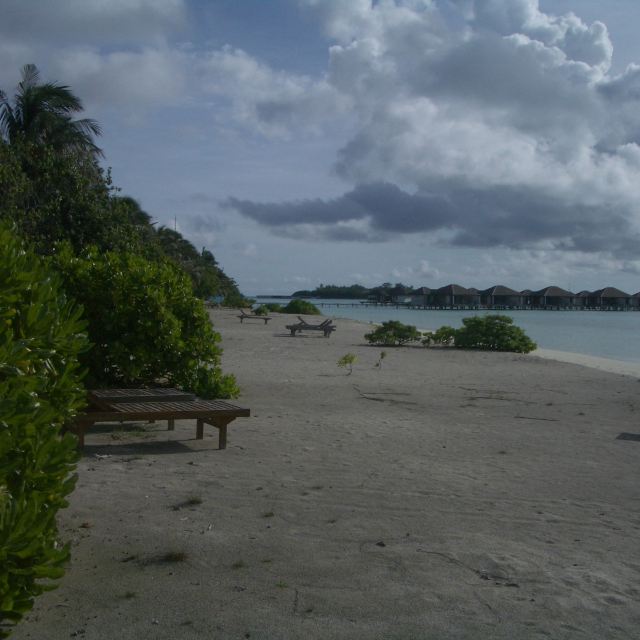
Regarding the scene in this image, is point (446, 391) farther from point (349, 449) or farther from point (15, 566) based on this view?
point (15, 566)

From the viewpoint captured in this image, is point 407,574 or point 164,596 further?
point 407,574

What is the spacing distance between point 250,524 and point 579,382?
12857 millimetres

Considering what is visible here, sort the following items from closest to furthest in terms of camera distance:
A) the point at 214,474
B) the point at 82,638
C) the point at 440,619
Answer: the point at 82,638, the point at 440,619, the point at 214,474

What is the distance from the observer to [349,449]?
26.4 feet

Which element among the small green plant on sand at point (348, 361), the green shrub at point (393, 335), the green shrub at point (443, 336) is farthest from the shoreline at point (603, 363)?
the small green plant on sand at point (348, 361)

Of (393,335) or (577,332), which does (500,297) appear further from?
(393,335)

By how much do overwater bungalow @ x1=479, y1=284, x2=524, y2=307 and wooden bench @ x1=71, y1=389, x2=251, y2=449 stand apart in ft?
455

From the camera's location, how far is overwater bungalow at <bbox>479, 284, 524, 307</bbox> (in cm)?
14275

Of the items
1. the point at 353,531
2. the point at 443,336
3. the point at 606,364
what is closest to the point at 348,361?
the point at 353,531

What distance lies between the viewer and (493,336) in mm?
26391

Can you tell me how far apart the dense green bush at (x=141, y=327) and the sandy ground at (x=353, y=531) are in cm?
86

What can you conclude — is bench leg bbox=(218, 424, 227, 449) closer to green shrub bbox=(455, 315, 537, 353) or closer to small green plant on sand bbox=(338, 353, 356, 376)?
small green plant on sand bbox=(338, 353, 356, 376)

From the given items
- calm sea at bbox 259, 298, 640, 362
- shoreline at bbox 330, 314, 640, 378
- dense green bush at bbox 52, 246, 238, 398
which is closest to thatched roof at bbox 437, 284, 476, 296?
calm sea at bbox 259, 298, 640, 362

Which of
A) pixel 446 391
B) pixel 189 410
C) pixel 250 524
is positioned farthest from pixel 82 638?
pixel 446 391
